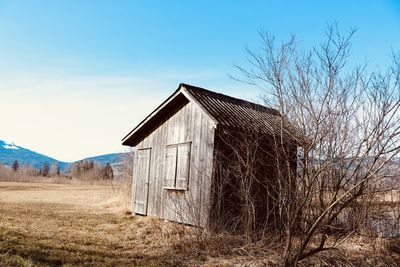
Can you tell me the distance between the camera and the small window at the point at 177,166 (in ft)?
35.7

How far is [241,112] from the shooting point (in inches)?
436

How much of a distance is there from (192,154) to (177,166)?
873 mm

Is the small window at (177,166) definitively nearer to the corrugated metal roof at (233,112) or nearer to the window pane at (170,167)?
the window pane at (170,167)

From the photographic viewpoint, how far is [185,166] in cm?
1091

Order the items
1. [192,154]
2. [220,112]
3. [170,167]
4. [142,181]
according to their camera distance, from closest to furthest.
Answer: [220,112] < [192,154] < [170,167] < [142,181]

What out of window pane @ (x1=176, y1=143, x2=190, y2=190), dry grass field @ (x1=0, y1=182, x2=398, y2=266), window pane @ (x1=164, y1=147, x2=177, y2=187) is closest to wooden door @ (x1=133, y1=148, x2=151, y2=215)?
window pane @ (x1=164, y1=147, x2=177, y2=187)

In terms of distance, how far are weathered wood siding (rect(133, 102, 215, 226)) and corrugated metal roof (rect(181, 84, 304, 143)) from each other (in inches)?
12.6

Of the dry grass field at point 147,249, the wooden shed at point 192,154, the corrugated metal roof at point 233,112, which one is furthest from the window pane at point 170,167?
the corrugated metal roof at point 233,112

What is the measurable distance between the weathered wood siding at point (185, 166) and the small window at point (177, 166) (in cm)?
6

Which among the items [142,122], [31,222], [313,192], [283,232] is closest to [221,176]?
[283,232]

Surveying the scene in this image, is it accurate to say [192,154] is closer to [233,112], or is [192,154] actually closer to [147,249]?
[233,112]

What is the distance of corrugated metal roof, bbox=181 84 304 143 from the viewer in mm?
9594

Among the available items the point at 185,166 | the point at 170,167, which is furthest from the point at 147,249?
the point at 170,167

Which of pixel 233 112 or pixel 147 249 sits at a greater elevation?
pixel 233 112
